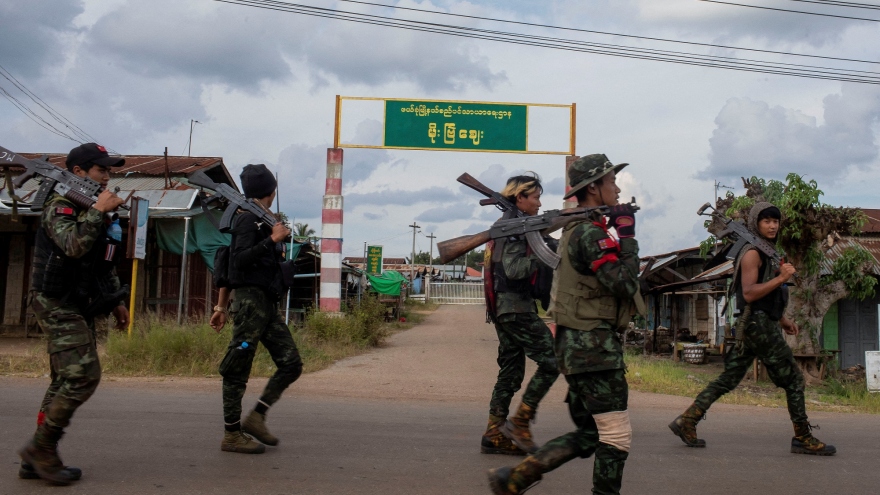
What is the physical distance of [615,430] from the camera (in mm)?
3406

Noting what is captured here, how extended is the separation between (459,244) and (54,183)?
2460mm

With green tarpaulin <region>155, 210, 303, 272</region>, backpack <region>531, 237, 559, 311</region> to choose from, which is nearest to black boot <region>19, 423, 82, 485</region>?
backpack <region>531, 237, 559, 311</region>

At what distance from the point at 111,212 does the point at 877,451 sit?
5.69m

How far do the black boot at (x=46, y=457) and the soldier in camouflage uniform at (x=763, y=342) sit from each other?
4.16 m

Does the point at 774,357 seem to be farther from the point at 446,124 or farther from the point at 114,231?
the point at 446,124

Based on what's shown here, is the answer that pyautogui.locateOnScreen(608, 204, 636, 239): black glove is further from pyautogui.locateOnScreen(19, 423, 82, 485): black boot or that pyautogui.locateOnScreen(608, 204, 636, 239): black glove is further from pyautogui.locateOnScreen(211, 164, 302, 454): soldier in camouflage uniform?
pyautogui.locateOnScreen(19, 423, 82, 485): black boot

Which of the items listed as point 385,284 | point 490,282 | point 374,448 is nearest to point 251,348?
point 374,448

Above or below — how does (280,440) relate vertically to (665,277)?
below

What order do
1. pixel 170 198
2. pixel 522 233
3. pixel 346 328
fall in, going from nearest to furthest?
pixel 522 233, pixel 346 328, pixel 170 198

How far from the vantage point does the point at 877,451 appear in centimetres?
564

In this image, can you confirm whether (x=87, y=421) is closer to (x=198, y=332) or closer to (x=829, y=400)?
(x=198, y=332)

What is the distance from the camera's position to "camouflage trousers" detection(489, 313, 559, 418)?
5.14 metres

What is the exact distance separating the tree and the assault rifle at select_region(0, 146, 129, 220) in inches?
320

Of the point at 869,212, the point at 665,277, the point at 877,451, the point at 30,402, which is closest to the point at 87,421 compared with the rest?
the point at 30,402
